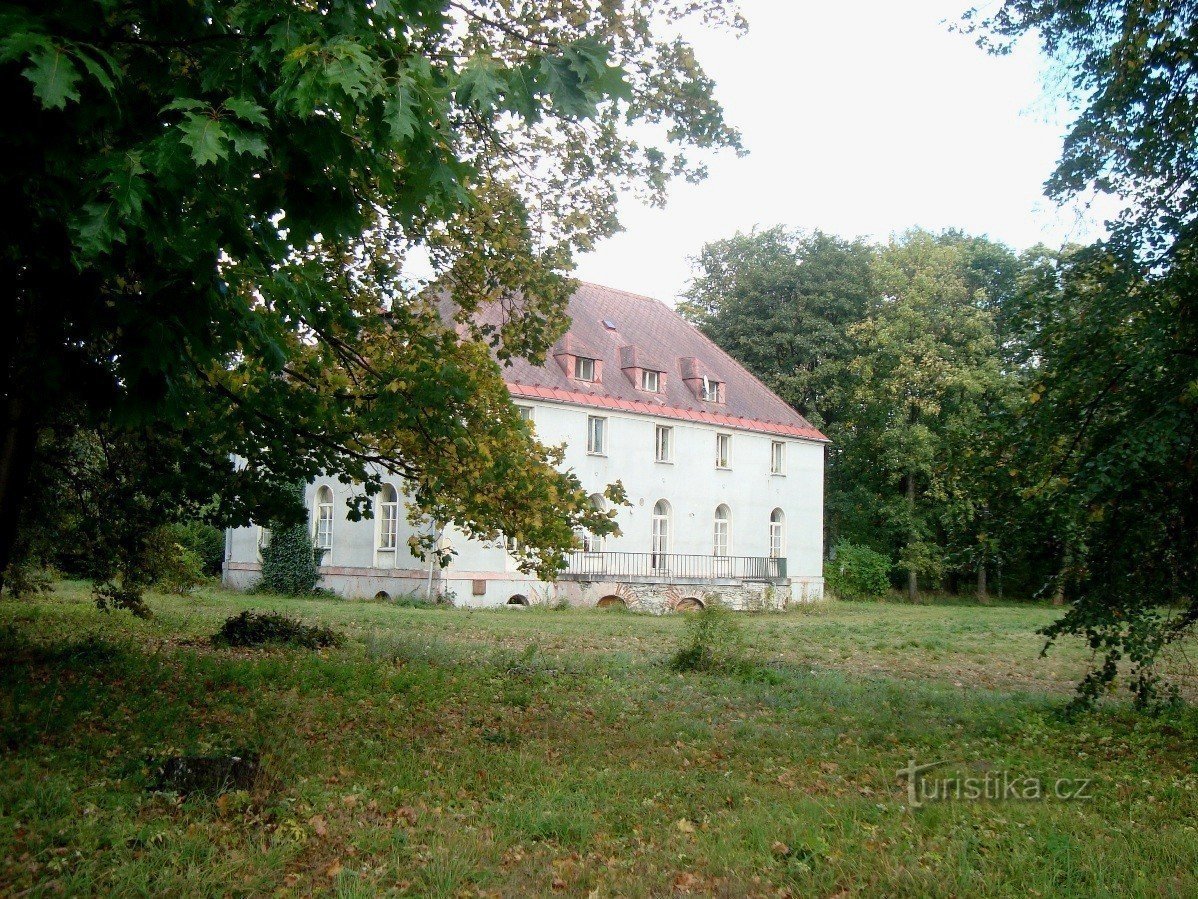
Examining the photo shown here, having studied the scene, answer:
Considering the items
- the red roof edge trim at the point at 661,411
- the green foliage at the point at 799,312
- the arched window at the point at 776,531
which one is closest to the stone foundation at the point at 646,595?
the red roof edge trim at the point at 661,411

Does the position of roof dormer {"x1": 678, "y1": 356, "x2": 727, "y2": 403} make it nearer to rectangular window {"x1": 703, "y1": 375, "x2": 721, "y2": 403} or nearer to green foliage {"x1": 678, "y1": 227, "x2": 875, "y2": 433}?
rectangular window {"x1": 703, "y1": 375, "x2": 721, "y2": 403}

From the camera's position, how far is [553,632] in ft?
64.2

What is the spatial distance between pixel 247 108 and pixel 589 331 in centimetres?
3092

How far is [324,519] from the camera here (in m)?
33.2

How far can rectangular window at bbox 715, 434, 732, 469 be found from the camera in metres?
37.0

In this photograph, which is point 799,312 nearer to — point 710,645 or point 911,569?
point 911,569

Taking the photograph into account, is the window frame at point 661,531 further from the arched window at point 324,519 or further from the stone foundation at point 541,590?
the arched window at point 324,519

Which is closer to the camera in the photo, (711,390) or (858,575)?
(711,390)

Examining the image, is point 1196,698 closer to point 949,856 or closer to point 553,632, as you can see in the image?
point 949,856

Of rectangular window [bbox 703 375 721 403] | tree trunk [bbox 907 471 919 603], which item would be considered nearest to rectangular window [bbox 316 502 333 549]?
rectangular window [bbox 703 375 721 403]

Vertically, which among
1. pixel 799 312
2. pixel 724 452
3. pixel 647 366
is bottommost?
pixel 724 452

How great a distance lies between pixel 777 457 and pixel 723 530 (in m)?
4.27

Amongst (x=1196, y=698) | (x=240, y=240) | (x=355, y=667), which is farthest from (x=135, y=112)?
(x=1196, y=698)

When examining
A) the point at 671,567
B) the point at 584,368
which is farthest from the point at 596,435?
the point at 671,567
